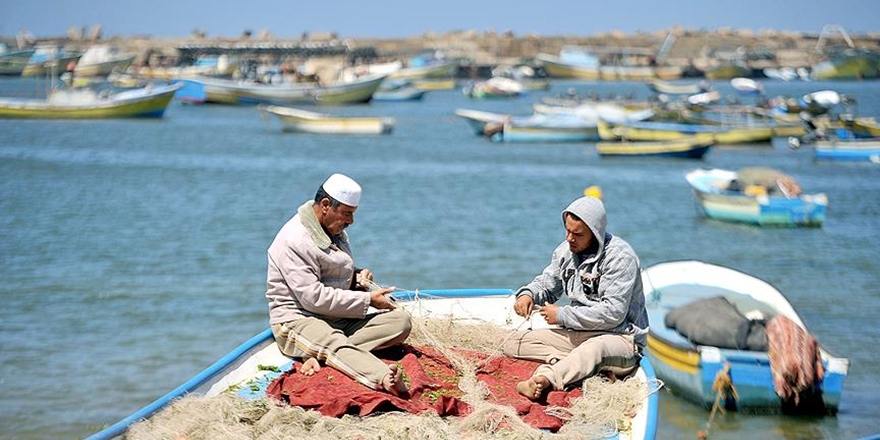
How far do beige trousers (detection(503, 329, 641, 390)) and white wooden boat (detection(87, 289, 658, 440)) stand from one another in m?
0.19

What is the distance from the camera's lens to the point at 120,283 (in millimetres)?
14148

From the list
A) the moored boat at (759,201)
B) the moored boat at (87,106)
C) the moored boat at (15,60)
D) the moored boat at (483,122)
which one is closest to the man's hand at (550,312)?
the moored boat at (759,201)

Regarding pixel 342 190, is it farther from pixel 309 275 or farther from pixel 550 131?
pixel 550 131

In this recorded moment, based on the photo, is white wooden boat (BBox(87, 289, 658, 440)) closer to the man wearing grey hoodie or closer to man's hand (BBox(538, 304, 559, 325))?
the man wearing grey hoodie

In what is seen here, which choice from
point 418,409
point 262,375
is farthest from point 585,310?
point 262,375

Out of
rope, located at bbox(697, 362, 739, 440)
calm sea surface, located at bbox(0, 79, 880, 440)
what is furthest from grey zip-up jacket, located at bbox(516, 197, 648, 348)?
calm sea surface, located at bbox(0, 79, 880, 440)

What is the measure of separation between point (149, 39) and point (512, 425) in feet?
449

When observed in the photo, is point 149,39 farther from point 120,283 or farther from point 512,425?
point 512,425

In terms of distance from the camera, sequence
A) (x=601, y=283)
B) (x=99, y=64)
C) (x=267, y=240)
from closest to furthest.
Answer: (x=601, y=283) → (x=267, y=240) → (x=99, y=64)

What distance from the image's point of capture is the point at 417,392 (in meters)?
6.04

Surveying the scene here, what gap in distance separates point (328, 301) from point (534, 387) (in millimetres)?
1237

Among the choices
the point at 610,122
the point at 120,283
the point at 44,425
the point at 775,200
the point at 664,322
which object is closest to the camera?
the point at 44,425

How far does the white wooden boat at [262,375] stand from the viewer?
18.8 feet

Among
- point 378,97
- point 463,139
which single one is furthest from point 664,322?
point 378,97
